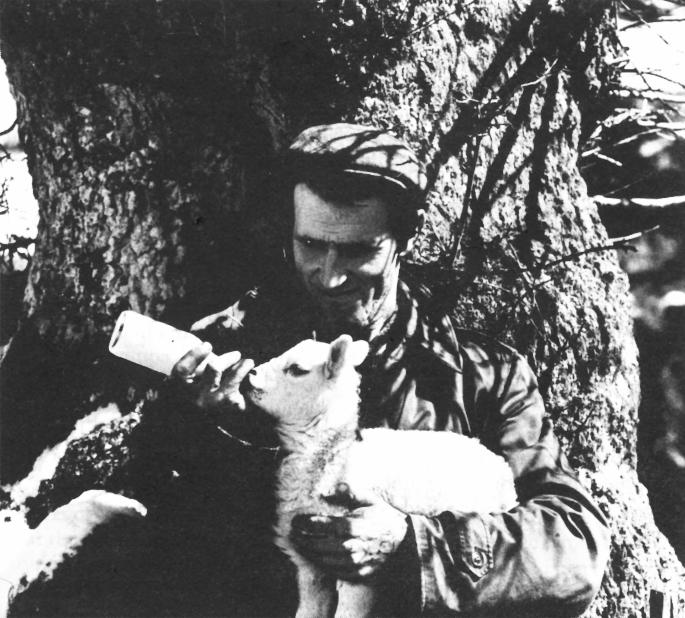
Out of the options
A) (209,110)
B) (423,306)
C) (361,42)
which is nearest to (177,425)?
(423,306)

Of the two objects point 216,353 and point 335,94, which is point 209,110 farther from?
point 216,353

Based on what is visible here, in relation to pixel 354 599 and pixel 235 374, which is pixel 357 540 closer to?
pixel 354 599

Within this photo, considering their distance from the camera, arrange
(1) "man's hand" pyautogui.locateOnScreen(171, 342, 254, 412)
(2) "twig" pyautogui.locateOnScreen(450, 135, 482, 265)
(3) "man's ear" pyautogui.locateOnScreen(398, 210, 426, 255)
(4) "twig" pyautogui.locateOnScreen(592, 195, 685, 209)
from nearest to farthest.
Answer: (1) "man's hand" pyautogui.locateOnScreen(171, 342, 254, 412) < (3) "man's ear" pyautogui.locateOnScreen(398, 210, 426, 255) < (2) "twig" pyautogui.locateOnScreen(450, 135, 482, 265) < (4) "twig" pyautogui.locateOnScreen(592, 195, 685, 209)

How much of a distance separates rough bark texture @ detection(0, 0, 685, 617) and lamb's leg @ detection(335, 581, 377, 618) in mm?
810

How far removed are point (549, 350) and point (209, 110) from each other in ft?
5.28

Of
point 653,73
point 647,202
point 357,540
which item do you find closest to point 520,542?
point 357,540

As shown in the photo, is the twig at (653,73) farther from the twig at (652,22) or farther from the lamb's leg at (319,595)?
the lamb's leg at (319,595)

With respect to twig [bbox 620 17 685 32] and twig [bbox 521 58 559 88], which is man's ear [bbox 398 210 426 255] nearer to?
twig [bbox 521 58 559 88]

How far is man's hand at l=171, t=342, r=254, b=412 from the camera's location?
2.57 meters

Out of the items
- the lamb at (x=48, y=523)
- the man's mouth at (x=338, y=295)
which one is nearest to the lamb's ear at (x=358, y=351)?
the man's mouth at (x=338, y=295)

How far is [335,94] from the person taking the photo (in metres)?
2.91

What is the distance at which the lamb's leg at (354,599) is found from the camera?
2492 millimetres

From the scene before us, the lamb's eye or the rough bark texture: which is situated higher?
the rough bark texture

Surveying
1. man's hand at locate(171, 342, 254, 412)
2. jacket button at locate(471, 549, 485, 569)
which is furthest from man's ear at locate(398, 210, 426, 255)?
jacket button at locate(471, 549, 485, 569)
